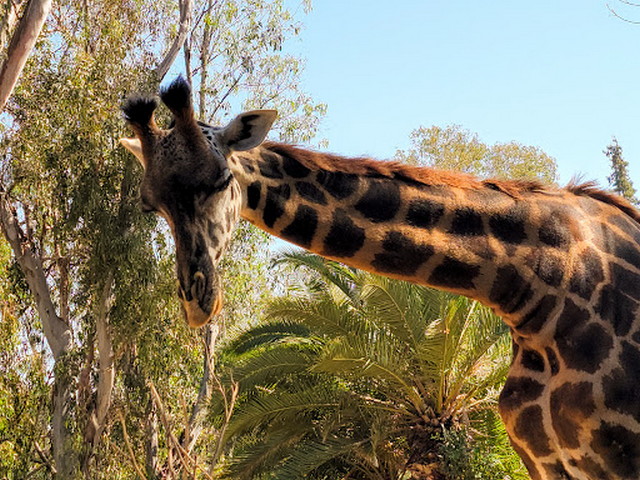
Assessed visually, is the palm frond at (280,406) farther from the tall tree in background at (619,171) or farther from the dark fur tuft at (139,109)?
the tall tree in background at (619,171)

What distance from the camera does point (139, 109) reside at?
4.25m

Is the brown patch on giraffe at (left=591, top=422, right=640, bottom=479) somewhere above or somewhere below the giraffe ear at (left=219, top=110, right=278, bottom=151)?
below

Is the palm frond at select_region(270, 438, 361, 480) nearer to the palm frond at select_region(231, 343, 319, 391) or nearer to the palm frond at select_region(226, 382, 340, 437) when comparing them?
the palm frond at select_region(226, 382, 340, 437)

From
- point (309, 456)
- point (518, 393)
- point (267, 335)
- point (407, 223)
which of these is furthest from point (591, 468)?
point (267, 335)

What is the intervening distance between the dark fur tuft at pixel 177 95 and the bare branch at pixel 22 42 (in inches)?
266

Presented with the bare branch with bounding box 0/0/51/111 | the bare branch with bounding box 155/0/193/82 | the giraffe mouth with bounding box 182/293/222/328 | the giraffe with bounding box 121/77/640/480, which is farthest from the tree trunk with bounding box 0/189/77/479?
the giraffe mouth with bounding box 182/293/222/328

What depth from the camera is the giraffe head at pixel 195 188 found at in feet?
12.8

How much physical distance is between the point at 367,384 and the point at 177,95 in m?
11.9

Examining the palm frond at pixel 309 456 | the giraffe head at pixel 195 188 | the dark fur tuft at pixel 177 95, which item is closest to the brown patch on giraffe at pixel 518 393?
the giraffe head at pixel 195 188

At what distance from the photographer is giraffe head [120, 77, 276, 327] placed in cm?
391

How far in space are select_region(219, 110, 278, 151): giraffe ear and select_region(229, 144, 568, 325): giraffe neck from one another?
0.11m

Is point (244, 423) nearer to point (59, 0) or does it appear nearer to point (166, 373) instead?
point (166, 373)

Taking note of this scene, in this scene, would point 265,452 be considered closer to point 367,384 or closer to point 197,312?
point 367,384

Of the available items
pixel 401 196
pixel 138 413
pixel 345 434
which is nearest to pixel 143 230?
pixel 138 413
